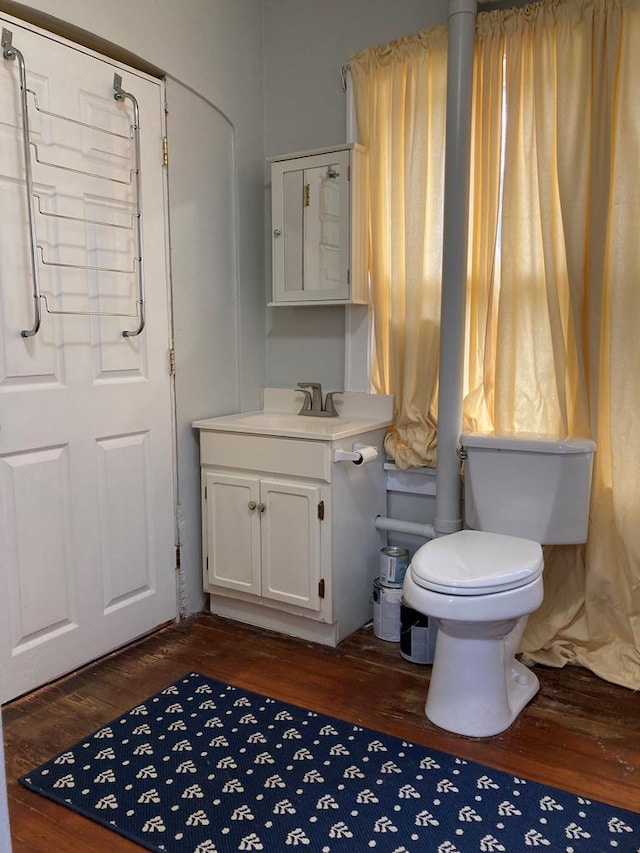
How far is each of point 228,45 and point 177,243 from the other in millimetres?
872

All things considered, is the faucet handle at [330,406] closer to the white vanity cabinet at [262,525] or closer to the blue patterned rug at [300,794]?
the white vanity cabinet at [262,525]

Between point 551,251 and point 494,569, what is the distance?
3.57 ft

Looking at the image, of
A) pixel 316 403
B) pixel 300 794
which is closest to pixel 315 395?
pixel 316 403

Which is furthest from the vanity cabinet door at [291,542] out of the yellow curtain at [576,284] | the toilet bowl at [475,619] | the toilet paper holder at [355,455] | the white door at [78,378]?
the yellow curtain at [576,284]

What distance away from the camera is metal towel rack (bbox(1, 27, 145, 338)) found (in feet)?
6.57

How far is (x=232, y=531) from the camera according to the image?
8.79 feet

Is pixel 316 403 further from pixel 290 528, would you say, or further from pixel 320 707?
pixel 320 707

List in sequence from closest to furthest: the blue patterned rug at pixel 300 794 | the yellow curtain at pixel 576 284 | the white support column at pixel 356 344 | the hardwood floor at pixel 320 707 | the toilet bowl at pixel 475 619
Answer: the blue patterned rug at pixel 300 794 → the hardwood floor at pixel 320 707 → the toilet bowl at pixel 475 619 → the yellow curtain at pixel 576 284 → the white support column at pixel 356 344

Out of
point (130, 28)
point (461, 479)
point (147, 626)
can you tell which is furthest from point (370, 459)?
point (130, 28)

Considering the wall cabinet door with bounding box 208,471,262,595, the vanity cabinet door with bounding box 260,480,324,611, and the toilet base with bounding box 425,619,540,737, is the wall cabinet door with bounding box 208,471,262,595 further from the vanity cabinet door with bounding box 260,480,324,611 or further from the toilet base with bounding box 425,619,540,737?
the toilet base with bounding box 425,619,540,737

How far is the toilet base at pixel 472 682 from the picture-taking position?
77.4 inches

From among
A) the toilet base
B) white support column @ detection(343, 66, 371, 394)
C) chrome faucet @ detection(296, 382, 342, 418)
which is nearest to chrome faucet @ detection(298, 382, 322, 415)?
chrome faucet @ detection(296, 382, 342, 418)

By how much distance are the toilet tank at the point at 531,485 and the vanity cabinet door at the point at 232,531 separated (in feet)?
2.73

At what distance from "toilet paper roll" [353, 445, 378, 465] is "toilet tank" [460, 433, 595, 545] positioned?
1.10 ft
